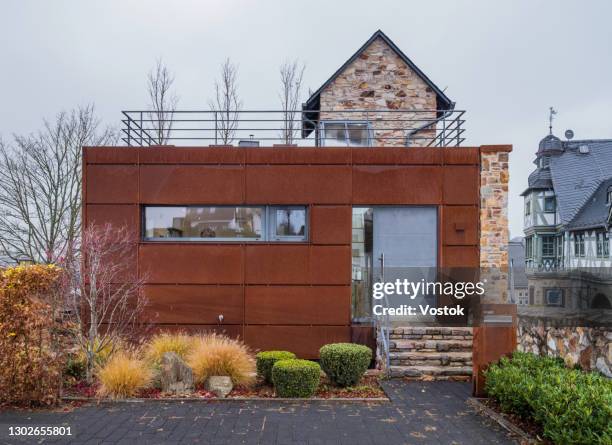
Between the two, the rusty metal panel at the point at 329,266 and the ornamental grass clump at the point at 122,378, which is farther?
the rusty metal panel at the point at 329,266

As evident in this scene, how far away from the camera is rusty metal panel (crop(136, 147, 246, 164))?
34.4ft

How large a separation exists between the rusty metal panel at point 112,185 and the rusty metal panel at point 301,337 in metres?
3.79

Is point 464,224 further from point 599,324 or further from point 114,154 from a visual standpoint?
point 114,154

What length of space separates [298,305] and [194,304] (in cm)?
208

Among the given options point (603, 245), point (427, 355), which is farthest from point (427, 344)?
point (603, 245)

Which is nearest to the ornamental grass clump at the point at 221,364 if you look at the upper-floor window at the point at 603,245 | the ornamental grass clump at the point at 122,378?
the ornamental grass clump at the point at 122,378

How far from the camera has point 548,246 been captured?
43906 millimetres

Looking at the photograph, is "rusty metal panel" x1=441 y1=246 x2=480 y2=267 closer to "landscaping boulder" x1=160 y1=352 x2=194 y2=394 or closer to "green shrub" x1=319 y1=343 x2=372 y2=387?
"green shrub" x1=319 y1=343 x2=372 y2=387

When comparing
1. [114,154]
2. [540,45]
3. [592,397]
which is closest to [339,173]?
[114,154]

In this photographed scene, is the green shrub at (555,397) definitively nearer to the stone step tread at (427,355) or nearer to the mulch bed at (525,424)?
the mulch bed at (525,424)

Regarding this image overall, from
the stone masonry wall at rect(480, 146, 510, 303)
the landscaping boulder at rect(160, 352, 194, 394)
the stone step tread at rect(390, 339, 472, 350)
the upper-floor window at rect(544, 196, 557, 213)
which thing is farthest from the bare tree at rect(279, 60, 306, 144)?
the upper-floor window at rect(544, 196, 557, 213)

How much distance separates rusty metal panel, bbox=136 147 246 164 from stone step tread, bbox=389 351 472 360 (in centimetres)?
479

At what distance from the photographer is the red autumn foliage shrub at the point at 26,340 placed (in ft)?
22.9

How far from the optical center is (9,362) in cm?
698
